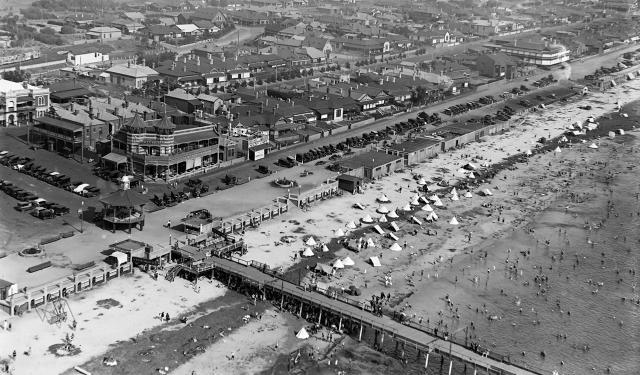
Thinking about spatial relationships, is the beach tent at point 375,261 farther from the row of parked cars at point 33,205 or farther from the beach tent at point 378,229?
the row of parked cars at point 33,205

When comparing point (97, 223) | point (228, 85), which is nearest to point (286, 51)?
point (228, 85)

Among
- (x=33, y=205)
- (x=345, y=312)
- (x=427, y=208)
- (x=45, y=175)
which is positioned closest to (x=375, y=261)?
(x=345, y=312)

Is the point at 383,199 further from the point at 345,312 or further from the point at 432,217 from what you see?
the point at 345,312

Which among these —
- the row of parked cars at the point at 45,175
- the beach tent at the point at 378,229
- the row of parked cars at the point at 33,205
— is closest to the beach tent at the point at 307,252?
the beach tent at the point at 378,229

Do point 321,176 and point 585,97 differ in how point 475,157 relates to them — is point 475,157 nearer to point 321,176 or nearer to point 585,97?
point 321,176

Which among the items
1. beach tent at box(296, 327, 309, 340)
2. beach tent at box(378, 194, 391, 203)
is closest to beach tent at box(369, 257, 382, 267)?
beach tent at box(296, 327, 309, 340)
